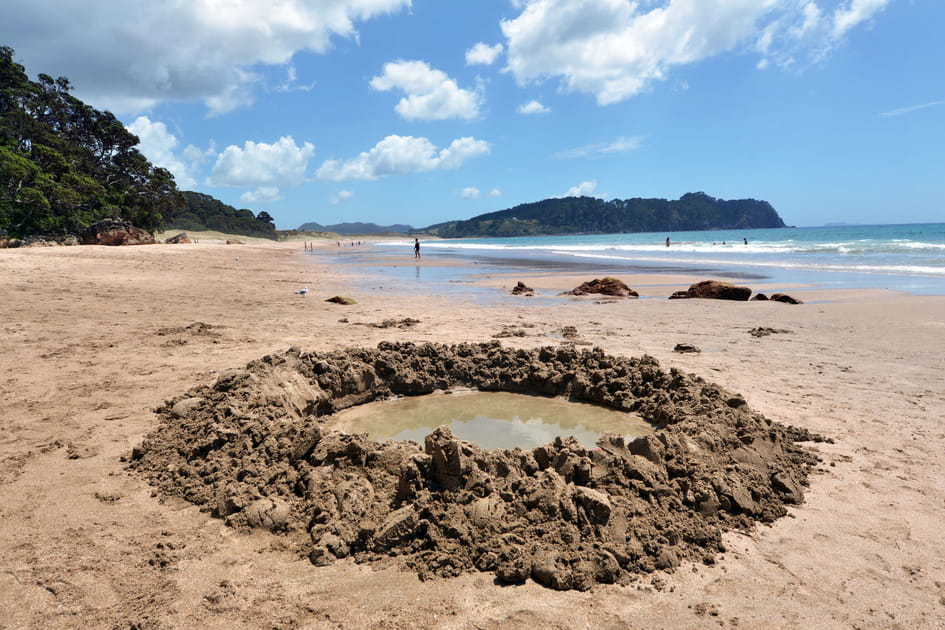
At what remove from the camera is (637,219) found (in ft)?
628

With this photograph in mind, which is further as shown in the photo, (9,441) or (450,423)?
(450,423)

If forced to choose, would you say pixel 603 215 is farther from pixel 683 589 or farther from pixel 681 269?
pixel 683 589

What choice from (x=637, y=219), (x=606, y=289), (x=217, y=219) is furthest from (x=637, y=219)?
(x=606, y=289)

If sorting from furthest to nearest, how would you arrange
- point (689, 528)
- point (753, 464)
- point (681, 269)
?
point (681, 269)
point (753, 464)
point (689, 528)

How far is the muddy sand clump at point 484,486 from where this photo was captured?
273 centimetres

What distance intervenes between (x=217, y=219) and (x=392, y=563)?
95166 millimetres

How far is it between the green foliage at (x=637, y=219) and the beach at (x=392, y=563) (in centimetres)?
17946

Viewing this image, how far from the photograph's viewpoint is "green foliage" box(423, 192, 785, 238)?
620 feet

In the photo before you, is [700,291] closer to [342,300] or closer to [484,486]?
[342,300]

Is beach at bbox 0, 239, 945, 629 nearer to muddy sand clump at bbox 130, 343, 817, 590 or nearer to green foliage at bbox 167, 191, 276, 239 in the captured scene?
muddy sand clump at bbox 130, 343, 817, 590

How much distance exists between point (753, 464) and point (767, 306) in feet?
31.4

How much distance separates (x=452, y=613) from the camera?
234 cm

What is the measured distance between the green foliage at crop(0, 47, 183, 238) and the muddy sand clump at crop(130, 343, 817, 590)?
101 feet

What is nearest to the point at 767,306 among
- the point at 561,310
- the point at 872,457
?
the point at 561,310
